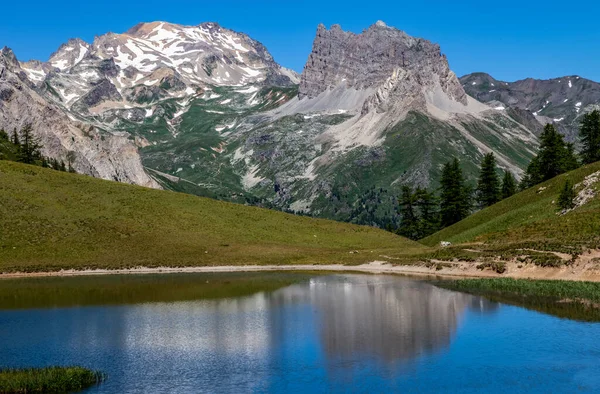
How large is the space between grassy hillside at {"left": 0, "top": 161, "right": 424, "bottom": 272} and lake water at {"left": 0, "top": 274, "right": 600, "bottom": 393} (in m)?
32.5

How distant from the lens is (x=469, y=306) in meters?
67.0

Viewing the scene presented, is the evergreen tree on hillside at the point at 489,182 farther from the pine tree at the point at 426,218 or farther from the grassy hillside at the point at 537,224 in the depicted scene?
the grassy hillside at the point at 537,224

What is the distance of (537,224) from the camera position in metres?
106

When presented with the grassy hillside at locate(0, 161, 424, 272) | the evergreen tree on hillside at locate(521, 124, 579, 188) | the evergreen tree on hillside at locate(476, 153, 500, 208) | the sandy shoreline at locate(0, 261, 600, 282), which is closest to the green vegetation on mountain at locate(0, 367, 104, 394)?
the sandy shoreline at locate(0, 261, 600, 282)

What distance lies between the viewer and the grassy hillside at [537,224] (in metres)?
90.3

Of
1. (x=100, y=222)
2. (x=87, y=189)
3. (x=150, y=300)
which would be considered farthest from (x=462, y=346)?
(x=87, y=189)

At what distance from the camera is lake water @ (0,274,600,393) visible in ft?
134

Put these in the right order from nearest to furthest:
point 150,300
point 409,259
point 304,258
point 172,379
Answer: point 172,379 < point 150,300 < point 409,259 < point 304,258

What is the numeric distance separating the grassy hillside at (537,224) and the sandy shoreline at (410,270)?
4.82 metres

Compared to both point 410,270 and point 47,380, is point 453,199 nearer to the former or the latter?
point 410,270

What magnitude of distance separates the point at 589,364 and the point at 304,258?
76.0 metres

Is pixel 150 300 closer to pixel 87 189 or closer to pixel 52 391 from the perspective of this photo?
pixel 52 391

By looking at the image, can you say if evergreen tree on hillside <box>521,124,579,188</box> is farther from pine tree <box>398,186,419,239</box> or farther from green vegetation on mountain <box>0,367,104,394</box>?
green vegetation on mountain <box>0,367,104,394</box>

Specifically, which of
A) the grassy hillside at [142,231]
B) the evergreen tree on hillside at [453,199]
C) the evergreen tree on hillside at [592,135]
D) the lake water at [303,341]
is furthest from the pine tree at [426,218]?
the lake water at [303,341]
